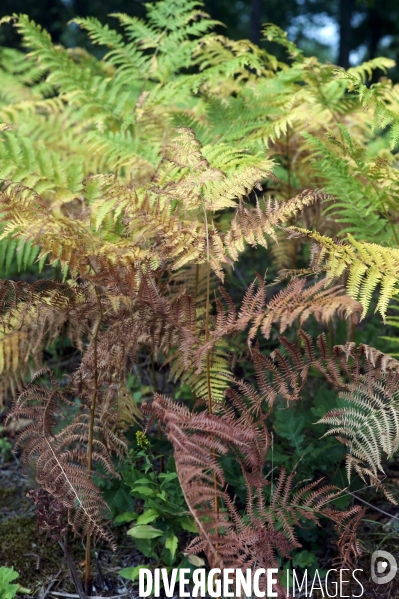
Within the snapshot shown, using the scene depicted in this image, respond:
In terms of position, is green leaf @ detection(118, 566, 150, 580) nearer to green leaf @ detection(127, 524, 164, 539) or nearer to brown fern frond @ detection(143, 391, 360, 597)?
green leaf @ detection(127, 524, 164, 539)

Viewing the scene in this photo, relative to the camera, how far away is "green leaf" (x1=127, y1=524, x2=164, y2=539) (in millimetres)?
1694

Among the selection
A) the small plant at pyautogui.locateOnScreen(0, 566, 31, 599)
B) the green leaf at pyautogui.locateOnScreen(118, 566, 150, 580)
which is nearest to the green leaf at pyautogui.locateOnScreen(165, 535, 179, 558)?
the green leaf at pyautogui.locateOnScreen(118, 566, 150, 580)

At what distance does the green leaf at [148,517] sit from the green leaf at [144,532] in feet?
0.09

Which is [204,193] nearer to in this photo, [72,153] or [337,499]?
[337,499]

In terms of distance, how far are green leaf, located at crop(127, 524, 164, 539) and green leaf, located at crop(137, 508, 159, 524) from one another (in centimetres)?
3

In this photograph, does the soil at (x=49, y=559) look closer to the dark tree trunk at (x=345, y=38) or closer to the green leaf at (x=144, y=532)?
the green leaf at (x=144, y=532)

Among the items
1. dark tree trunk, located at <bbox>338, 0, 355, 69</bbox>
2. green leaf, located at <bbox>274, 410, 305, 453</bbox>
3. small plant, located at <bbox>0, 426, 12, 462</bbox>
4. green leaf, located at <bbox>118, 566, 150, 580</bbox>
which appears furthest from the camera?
dark tree trunk, located at <bbox>338, 0, 355, 69</bbox>

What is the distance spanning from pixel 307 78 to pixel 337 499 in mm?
1655

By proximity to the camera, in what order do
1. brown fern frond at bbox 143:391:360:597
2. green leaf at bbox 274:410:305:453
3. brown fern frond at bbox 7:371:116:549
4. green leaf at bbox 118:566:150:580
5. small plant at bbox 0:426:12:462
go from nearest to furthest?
brown fern frond at bbox 143:391:360:597
brown fern frond at bbox 7:371:116:549
green leaf at bbox 118:566:150:580
green leaf at bbox 274:410:305:453
small plant at bbox 0:426:12:462

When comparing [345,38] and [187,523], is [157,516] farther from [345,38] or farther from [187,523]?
[345,38]

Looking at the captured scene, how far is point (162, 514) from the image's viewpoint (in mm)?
1740

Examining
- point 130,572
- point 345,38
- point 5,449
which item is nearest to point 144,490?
point 130,572

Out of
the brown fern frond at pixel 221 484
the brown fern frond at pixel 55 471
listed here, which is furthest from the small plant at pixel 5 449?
the brown fern frond at pixel 221 484

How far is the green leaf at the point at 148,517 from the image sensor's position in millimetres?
1683
